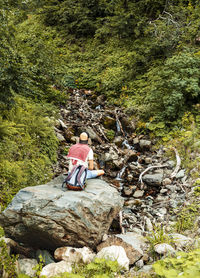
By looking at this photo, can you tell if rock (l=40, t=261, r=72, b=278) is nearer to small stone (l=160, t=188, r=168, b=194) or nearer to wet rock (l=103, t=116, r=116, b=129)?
small stone (l=160, t=188, r=168, b=194)

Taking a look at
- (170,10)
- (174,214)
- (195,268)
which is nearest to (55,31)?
(170,10)

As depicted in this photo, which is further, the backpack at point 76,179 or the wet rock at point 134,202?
the wet rock at point 134,202

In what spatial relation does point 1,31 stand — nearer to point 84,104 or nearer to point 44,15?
point 84,104

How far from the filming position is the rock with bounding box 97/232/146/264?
11.6ft

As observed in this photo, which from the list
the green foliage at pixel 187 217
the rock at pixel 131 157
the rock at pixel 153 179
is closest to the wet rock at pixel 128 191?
the rock at pixel 153 179

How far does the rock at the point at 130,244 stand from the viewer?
3.52 meters

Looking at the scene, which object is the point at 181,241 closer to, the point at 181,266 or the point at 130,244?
the point at 130,244

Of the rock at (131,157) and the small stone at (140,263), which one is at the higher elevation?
the rock at (131,157)

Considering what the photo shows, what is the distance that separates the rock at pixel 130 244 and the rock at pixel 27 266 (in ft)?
3.77

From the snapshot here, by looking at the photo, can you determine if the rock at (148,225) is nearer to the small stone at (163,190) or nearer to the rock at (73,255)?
the small stone at (163,190)

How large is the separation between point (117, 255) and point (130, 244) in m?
0.38

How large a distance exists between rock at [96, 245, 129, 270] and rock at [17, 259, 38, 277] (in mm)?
1078

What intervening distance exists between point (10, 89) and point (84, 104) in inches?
253

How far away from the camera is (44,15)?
64.3ft
